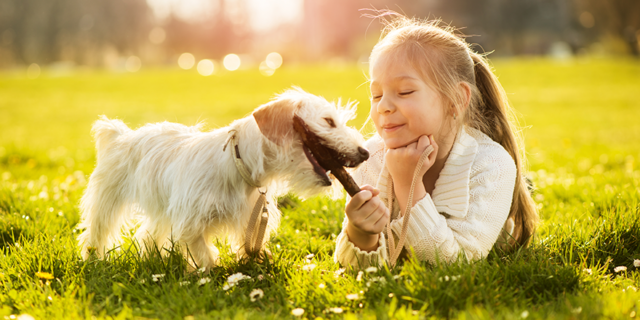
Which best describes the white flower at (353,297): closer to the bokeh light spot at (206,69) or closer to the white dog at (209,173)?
the white dog at (209,173)

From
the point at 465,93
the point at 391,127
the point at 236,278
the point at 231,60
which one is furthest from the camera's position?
the point at 231,60

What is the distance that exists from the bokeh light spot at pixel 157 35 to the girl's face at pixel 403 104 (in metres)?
78.0

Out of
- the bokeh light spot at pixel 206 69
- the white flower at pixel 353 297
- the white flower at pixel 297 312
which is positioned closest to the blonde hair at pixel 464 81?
the white flower at pixel 353 297

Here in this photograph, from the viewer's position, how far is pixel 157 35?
3009 inches

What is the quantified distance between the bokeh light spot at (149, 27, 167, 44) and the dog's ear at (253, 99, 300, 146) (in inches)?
3078

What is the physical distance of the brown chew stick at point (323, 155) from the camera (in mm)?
3027

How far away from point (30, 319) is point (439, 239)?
231 cm

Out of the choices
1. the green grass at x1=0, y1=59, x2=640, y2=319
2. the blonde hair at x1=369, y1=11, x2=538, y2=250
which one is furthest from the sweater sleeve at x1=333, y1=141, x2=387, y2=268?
the blonde hair at x1=369, y1=11, x2=538, y2=250

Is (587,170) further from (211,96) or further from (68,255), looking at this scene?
(211,96)

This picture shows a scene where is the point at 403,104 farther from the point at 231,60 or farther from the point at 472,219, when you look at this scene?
the point at 231,60

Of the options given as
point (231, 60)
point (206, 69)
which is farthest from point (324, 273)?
point (231, 60)

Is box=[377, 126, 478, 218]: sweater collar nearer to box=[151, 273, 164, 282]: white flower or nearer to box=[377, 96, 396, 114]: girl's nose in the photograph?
box=[377, 96, 396, 114]: girl's nose

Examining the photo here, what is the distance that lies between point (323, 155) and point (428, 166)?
0.72 meters

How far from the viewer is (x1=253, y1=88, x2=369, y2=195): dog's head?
303cm
